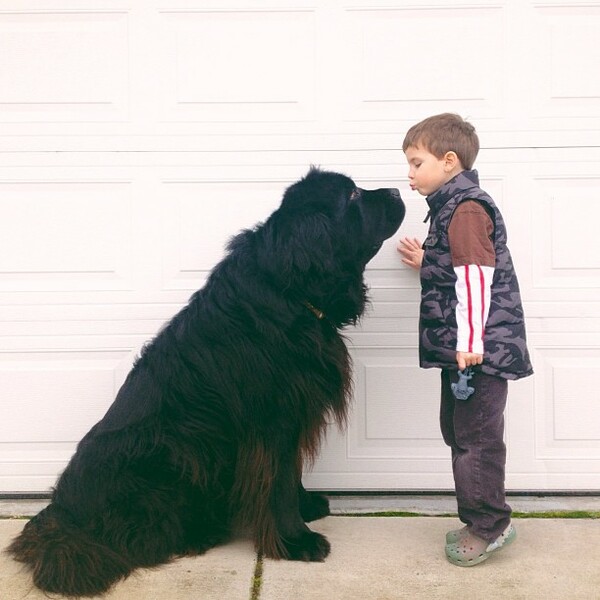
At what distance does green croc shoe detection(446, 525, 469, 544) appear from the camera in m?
2.68

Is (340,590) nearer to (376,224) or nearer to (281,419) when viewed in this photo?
(281,419)

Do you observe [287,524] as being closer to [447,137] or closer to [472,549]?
[472,549]

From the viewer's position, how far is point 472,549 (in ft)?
8.57

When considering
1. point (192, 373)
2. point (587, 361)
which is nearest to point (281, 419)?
point (192, 373)

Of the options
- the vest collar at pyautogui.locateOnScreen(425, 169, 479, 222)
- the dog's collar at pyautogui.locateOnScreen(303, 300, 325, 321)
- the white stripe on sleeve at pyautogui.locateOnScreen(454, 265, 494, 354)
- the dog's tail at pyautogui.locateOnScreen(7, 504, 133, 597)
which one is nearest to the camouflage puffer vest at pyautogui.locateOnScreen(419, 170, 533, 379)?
the vest collar at pyautogui.locateOnScreen(425, 169, 479, 222)

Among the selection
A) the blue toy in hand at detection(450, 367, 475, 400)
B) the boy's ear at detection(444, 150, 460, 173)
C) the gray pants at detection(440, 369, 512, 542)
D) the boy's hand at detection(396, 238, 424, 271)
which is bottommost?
the gray pants at detection(440, 369, 512, 542)

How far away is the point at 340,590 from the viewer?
8.10 ft

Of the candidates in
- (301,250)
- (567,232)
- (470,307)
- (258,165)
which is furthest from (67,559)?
(567,232)

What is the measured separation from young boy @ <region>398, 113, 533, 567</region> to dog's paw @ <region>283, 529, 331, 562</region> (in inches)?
17.6

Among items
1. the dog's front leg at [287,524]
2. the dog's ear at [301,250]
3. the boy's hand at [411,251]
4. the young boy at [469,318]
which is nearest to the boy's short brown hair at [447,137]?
the young boy at [469,318]

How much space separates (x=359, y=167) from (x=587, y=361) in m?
1.32

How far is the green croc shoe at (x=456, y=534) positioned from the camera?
2676mm

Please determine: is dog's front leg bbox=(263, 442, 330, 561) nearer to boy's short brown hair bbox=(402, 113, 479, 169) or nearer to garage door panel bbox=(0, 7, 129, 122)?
boy's short brown hair bbox=(402, 113, 479, 169)

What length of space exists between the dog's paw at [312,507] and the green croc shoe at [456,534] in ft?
1.89
